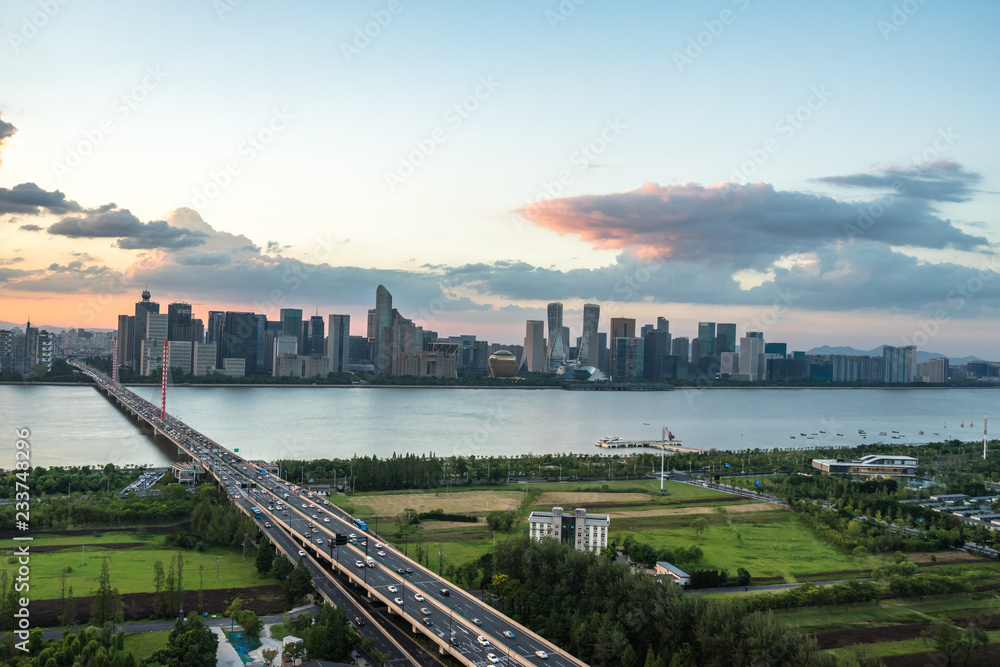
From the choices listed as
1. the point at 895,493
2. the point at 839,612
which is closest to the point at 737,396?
the point at 895,493

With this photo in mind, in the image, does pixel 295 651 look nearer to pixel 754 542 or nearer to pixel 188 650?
pixel 188 650

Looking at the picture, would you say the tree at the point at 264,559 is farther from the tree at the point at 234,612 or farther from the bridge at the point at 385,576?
the tree at the point at 234,612

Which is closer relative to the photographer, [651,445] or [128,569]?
[128,569]

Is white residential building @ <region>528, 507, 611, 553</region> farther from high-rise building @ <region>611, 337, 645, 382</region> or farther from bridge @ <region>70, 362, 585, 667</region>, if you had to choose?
high-rise building @ <region>611, 337, 645, 382</region>

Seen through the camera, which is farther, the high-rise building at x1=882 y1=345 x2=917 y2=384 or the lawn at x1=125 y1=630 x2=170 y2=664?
the high-rise building at x1=882 y1=345 x2=917 y2=384

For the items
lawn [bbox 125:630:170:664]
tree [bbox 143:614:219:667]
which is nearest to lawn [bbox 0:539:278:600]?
lawn [bbox 125:630:170:664]

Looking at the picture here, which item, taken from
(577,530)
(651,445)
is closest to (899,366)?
(651,445)
